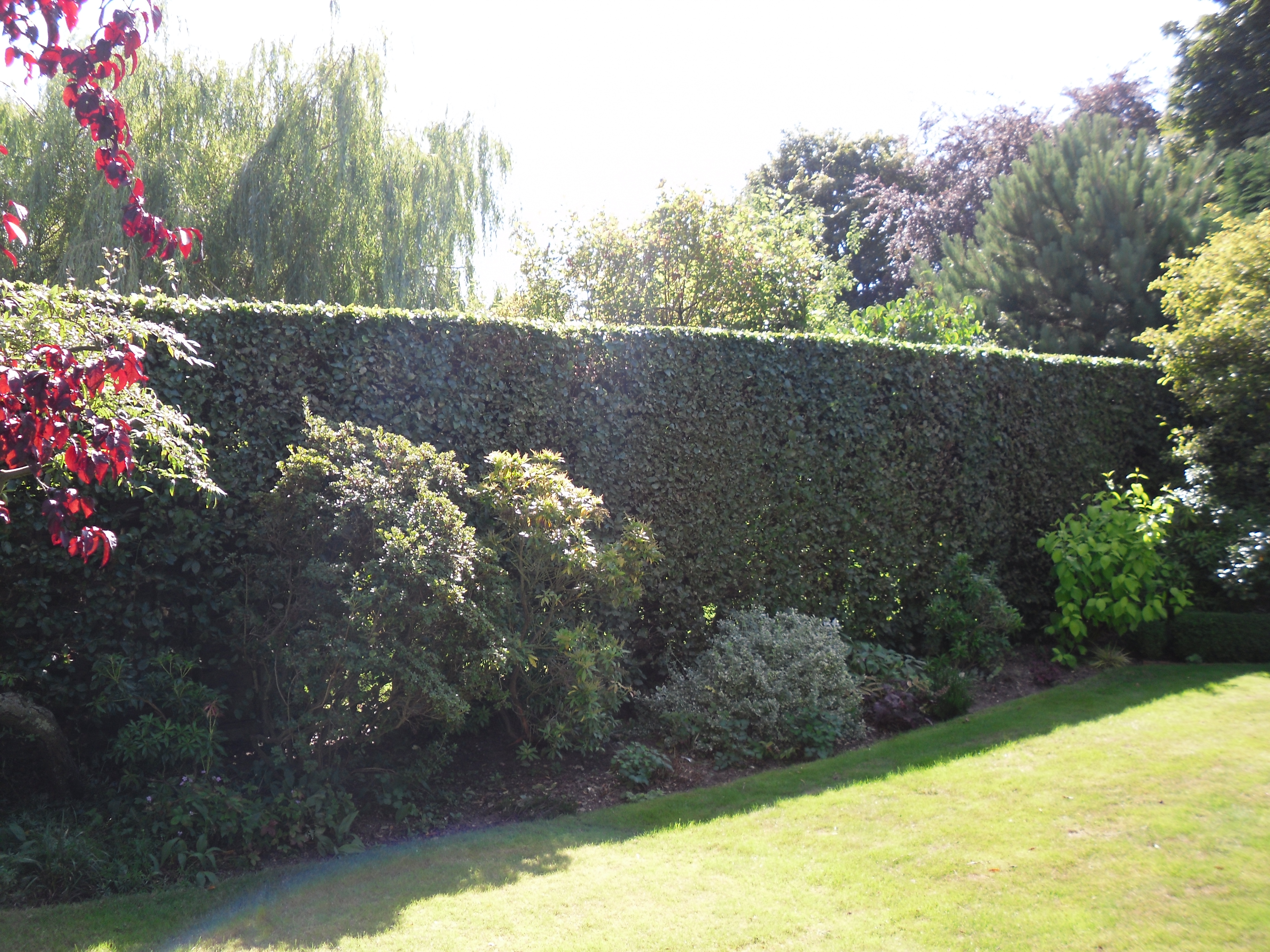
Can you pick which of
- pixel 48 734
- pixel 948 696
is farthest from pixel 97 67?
pixel 948 696

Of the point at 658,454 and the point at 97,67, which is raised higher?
the point at 97,67

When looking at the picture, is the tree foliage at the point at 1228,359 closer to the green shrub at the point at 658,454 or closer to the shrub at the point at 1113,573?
the green shrub at the point at 658,454

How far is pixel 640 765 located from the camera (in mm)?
5488

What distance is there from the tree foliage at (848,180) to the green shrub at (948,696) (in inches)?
883

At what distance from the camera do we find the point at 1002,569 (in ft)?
31.7

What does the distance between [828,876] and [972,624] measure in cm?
489

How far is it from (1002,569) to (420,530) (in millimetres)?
7399

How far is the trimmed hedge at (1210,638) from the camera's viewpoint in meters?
8.41

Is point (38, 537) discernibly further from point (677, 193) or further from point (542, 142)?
point (542, 142)

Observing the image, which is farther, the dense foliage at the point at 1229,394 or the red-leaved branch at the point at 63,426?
the dense foliage at the point at 1229,394

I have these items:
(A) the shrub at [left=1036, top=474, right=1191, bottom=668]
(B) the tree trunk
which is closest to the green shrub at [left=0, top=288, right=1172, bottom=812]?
(B) the tree trunk

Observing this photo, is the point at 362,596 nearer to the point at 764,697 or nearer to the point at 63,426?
the point at 63,426

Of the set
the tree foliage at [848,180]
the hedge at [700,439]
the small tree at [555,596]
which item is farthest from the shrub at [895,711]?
the tree foliage at [848,180]

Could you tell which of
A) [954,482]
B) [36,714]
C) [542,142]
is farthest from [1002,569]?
[542,142]
